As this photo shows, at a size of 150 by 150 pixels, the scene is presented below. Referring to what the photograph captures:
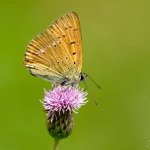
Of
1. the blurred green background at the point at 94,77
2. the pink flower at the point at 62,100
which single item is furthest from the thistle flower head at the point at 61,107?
the blurred green background at the point at 94,77

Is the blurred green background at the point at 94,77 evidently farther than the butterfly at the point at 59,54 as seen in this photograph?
Yes

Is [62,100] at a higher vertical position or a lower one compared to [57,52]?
lower

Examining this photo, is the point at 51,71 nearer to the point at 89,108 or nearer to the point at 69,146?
the point at 69,146

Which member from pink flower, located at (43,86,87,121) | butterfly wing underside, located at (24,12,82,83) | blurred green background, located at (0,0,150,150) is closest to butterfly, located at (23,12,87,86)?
butterfly wing underside, located at (24,12,82,83)

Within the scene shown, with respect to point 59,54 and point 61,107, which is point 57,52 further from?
point 61,107

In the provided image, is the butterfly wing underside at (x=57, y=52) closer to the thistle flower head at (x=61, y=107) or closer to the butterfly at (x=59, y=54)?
the butterfly at (x=59, y=54)

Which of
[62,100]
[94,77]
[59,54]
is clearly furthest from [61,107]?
[94,77]

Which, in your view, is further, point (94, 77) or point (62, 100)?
point (94, 77)
